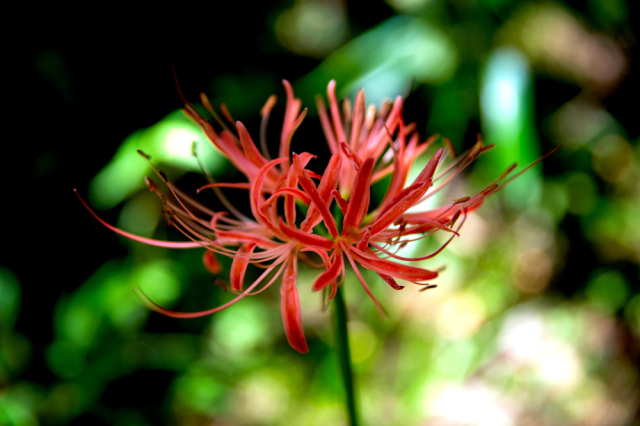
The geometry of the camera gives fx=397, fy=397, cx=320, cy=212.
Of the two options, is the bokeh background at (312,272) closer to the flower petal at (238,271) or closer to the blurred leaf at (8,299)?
the blurred leaf at (8,299)

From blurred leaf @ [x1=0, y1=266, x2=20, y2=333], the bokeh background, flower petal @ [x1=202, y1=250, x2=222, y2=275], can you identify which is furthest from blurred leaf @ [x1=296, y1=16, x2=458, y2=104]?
blurred leaf @ [x1=0, y1=266, x2=20, y2=333]

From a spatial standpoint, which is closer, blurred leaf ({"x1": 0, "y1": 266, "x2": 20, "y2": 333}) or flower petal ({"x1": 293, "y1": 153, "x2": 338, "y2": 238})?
flower petal ({"x1": 293, "y1": 153, "x2": 338, "y2": 238})

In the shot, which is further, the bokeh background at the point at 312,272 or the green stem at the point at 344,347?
the bokeh background at the point at 312,272

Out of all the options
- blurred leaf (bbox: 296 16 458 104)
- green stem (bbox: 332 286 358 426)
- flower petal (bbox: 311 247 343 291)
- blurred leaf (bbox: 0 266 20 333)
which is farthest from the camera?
blurred leaf (bbox: 296 16 458 104)

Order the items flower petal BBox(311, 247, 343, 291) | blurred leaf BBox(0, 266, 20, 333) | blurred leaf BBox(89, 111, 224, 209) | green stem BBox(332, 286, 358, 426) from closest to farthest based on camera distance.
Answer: flower petal BBox(311, 247, 343, 291) → green stem BBox(332, 286, 358, 426) → blurred leaf BBox(89, 111, 224, 209) → blurred leaf BBox(0, 266, 20, 333)

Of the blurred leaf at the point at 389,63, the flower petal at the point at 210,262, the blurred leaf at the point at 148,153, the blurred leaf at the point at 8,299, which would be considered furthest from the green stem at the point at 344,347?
the blurred leaf at the point at 8,299

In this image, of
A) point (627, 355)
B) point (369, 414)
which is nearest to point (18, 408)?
point (369, 414)

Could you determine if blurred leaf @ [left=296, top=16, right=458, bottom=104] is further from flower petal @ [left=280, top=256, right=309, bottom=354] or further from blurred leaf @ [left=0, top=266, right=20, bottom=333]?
blurred leaf @ [left=0, top=266, right=20, bottom=333]
